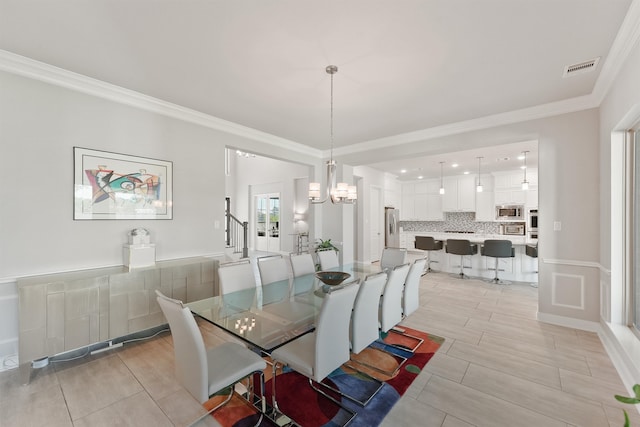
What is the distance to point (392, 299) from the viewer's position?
2.52m

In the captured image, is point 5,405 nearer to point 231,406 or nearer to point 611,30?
point 231,406

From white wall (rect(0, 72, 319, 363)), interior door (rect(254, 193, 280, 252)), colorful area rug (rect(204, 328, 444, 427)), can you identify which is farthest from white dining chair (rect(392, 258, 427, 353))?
interior door (rect(254, 193, 280, 252))

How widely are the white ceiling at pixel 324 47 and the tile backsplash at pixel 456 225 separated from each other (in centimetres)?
560

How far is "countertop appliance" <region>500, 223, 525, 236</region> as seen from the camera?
756cm

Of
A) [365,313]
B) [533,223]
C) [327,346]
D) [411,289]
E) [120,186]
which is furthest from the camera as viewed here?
[533,223]

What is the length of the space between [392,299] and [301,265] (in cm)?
145

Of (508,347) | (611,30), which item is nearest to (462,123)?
(611,30)

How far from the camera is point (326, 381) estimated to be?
227 cm

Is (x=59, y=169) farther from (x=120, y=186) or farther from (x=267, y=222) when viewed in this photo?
(x=267, y=222)

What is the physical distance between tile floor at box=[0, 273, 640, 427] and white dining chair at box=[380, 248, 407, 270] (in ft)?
3.31

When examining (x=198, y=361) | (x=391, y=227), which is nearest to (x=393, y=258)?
(x=198, y=361)

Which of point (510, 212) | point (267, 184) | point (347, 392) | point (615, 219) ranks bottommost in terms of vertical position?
point (347, 392)

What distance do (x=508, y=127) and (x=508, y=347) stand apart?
287 cm

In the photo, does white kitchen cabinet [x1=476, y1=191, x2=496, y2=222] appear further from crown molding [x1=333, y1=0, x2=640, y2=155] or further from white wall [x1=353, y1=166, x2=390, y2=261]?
crown molding [x1=333, y1=0, x2=640, y2=155]
